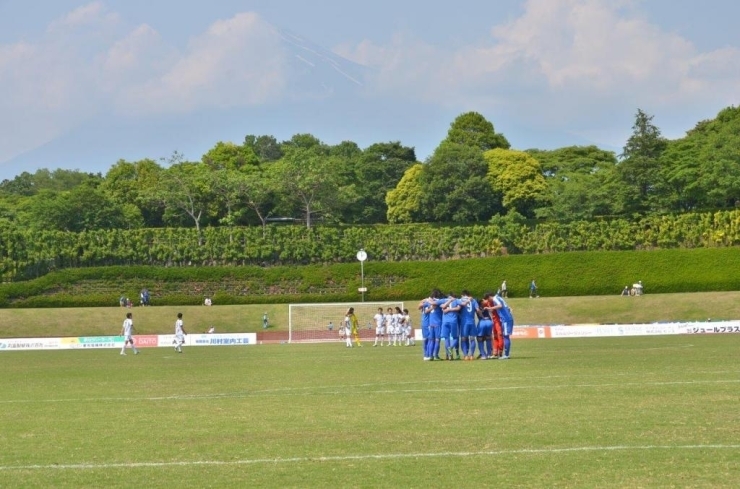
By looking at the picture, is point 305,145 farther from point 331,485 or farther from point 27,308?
point 331,485

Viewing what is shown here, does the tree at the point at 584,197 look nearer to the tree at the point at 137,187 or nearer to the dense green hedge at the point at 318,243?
the dense green hedge at the point at 318,243

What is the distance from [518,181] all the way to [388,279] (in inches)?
1042

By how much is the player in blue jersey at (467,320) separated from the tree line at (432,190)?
63.7 m

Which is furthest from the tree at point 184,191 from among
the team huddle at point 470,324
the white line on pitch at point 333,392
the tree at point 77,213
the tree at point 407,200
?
the white line on pitch at point 333,392

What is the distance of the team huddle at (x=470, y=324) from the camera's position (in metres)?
30.2

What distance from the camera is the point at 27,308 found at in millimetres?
80875

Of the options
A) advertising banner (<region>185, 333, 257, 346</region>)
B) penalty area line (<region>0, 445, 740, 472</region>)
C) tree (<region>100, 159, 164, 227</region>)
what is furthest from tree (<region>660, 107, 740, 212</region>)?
penalty area line (<region>0, 445, 740, 472</region>)

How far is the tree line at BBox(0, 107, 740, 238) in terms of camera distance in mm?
95375

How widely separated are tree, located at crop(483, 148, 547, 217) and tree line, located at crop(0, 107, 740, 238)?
0.36ft

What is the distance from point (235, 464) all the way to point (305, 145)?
5427 inches

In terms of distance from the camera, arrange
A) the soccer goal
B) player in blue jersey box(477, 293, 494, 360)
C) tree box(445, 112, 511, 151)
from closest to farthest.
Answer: player in blue jersey box(477, 293, 494, 360), the soccer goal, tree box(445, 112, 511, 151)

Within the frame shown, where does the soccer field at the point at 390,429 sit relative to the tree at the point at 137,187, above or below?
below

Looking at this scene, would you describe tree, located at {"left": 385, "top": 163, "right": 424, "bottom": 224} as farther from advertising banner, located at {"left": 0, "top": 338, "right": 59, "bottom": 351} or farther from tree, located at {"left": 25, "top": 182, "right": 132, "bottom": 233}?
advertising banner, located at {"left": 0, "top": 338, "right": 59, "bottom": 351}

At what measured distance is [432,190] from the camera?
105125 millimetres
